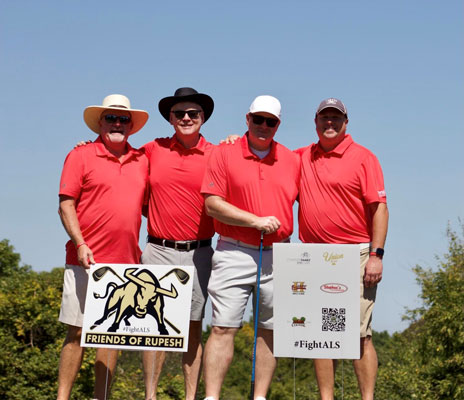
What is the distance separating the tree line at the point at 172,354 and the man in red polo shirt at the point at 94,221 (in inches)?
173

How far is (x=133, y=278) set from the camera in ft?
22.9

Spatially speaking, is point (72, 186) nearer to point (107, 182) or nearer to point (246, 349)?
point (107, 182)

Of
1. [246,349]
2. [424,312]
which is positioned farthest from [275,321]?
[246,349]

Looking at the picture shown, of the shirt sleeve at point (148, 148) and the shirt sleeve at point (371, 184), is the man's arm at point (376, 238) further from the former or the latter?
the shirt sleeve at point (148, 148)

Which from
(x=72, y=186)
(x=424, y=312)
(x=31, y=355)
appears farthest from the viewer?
(x=424, y=312)

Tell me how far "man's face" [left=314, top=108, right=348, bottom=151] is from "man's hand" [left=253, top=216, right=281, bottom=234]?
102cm

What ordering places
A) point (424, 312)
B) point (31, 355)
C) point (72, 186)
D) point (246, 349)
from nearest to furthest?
point (72, 186), point (31, 355), point (424, 312), point (246, 349)

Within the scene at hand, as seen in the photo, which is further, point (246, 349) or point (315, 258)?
point (246, 349)

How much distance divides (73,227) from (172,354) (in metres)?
21.5

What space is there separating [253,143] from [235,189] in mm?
485

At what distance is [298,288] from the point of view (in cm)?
675

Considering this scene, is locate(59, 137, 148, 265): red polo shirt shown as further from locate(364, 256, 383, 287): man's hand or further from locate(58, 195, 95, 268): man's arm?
locate(364, 256, 383, 287): man's hand

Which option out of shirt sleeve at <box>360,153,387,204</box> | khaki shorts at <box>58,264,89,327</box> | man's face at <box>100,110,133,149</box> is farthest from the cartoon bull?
shirt sleeve at <box>360,153,387,204</box>

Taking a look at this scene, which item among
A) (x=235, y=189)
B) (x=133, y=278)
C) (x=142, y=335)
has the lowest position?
(x=142, y=335)
